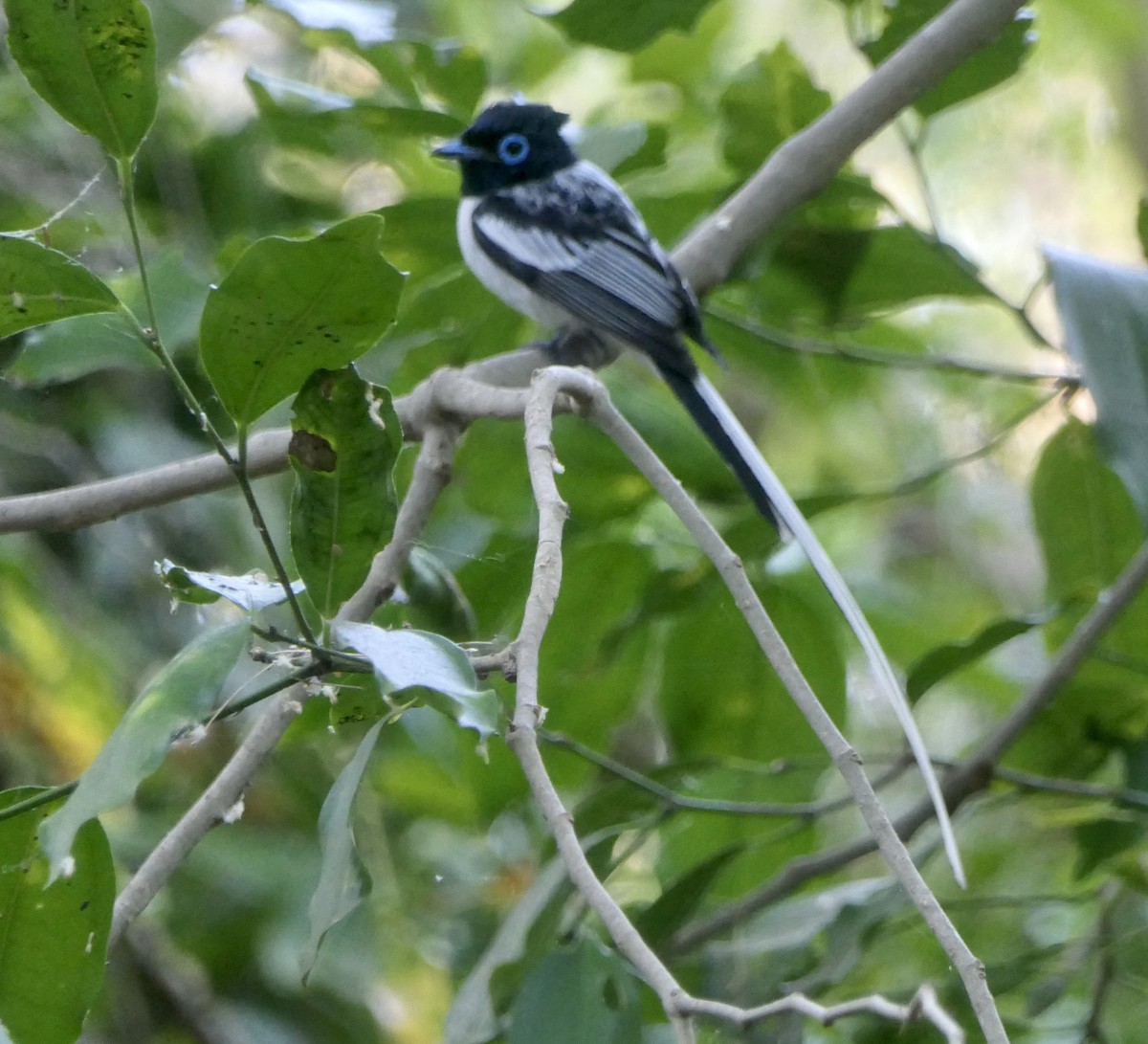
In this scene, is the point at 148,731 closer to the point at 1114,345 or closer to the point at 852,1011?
the point at 852,1011

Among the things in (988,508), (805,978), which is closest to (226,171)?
(805,978)

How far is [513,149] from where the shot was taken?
334 cm

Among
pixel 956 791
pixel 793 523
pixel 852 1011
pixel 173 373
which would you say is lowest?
pixel 956 791

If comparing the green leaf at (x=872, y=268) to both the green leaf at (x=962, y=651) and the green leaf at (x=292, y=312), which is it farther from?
the green leaf at (x=292, y=312)

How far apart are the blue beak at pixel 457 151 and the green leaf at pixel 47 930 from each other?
6.30 feet

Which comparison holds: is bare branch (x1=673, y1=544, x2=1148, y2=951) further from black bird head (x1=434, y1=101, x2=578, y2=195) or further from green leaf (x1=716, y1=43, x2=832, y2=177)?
black bird head (x1=434, y1=101, x2=578, y2=195)

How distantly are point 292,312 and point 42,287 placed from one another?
225mm

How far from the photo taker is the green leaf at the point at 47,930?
4.29 ft

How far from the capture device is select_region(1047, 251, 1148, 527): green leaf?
1.67 meters

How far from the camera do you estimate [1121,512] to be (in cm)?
226

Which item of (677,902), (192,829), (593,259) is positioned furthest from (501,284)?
(192,829)

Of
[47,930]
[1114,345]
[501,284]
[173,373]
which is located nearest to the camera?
[173,373]

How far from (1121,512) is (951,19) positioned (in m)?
0.86

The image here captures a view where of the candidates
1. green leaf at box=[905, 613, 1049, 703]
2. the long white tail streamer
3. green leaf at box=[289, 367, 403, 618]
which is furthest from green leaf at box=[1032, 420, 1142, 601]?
green leaf at box=[289, 367, 403, 618]
